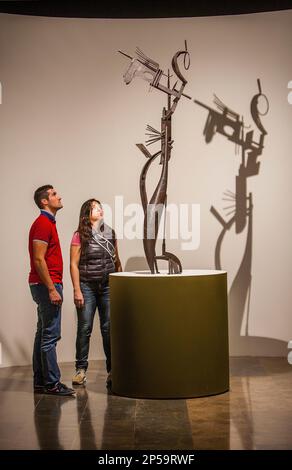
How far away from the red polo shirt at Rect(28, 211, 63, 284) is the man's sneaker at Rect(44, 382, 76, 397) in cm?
70

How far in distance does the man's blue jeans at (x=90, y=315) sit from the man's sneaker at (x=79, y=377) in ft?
0.10

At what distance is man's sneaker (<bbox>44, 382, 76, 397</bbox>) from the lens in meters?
4.69

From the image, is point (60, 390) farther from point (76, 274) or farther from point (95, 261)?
point (95, 261)

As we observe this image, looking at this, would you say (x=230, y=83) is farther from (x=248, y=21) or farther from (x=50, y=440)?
(x=50, y=440)

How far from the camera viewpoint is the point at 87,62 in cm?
611

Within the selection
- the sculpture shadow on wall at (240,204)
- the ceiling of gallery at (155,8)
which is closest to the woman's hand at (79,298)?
the sculpture shadow on wall at (240,204)

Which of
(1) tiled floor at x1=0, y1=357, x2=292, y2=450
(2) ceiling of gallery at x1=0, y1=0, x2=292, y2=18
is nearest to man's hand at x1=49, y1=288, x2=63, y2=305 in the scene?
(1) tiled floor at x1=0, y1=357, x2=292, y2=450

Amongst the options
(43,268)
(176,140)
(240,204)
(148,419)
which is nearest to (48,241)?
(43,268)

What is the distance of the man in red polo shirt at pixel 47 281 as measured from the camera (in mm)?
4593

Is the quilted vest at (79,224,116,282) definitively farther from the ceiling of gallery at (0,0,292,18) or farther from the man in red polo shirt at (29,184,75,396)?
the ceiling of gallery at (0,0,292,18)

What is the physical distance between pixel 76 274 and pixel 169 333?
0.91 meters

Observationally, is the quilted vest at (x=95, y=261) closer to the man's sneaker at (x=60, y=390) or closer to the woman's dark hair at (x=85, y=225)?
the woman's dark hair at (x=85, y=225)

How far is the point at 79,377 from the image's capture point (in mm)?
5074
